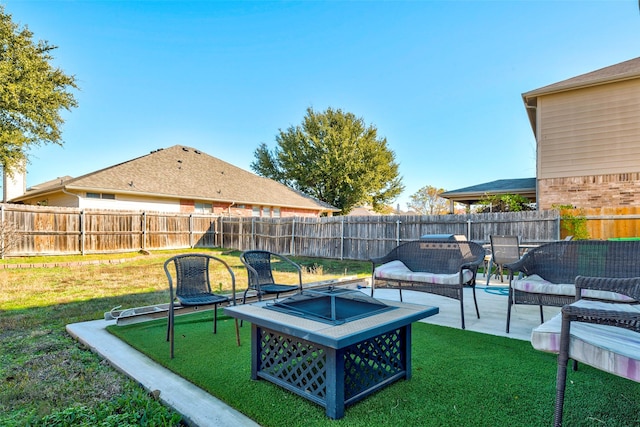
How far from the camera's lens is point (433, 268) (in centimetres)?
485

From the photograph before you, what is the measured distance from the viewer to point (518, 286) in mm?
3518

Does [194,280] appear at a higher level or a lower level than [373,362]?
higher

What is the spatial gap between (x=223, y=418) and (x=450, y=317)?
3142 mm

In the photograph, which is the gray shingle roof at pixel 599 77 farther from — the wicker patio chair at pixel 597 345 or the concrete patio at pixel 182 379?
the wicker patio chair at pixel 597 345

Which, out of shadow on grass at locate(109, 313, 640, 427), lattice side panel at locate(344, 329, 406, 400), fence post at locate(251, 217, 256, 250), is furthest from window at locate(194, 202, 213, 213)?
lattice side panel at locate(344, 329, 406, 400)

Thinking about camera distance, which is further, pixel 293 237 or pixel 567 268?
pixel 293 237

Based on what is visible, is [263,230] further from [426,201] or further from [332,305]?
[426,201]

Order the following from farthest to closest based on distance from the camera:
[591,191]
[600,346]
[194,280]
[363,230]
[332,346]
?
[363,230], [591,191], [194,280], [332,346], [600,346]

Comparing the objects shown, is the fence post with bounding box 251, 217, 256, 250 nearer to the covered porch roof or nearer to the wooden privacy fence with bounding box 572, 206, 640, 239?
the covered porch roof

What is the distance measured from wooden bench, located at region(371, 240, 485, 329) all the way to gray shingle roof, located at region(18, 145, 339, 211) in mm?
13016

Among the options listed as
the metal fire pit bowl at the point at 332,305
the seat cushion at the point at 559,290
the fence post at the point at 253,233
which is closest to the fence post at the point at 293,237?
the fence post at the point at 253,233

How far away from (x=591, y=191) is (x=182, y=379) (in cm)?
1131

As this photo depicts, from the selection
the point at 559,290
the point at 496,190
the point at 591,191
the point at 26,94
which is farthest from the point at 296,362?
the point at 26,94

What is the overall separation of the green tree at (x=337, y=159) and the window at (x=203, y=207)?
11319mm
